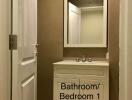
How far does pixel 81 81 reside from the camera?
2447 mm

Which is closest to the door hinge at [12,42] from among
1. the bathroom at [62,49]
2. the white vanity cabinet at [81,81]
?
the bathroom at [62,49]

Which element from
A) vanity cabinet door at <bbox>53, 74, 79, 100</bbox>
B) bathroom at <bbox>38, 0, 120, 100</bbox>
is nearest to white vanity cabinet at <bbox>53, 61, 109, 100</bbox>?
vanity cabinet door at <bbox>53, 74, 79, 100</bbox>

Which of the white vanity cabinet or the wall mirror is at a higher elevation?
the wall mirror

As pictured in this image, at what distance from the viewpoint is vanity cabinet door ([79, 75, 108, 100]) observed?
2396 millimetres

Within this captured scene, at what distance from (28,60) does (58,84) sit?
36.5 inches

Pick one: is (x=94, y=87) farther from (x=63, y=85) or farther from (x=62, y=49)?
(x=62, y=49)

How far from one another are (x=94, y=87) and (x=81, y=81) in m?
0.18

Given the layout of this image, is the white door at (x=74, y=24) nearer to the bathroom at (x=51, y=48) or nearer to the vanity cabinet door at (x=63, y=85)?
the bathroom at (x=51, y=48)

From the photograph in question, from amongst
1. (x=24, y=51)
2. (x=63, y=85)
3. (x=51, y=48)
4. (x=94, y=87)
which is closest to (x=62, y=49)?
(x=51, y=48)
